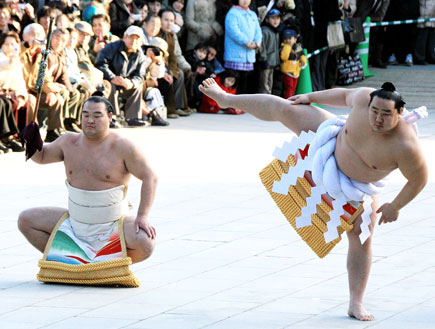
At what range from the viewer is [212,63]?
39.1 ft

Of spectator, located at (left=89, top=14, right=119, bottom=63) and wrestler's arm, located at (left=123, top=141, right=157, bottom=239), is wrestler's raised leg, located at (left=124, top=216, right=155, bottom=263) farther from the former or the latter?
spectator, located at (left=89, top=14, right=119, bottom=63)

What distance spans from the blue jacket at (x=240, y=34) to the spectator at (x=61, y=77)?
2803 millimetres

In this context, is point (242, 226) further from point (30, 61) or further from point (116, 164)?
point (30, 61)

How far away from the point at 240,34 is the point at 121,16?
1527mm

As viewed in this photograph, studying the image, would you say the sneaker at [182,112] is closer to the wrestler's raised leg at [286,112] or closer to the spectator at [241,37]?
the spectator at [241,37]

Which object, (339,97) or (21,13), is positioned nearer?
(339,97)

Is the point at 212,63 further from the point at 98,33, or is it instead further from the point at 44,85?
the point at 44,85

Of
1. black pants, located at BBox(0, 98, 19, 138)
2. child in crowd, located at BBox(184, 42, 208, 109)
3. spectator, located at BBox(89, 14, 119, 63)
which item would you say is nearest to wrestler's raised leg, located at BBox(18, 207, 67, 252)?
black pants, located at BBox(0, 98, 19, 138)

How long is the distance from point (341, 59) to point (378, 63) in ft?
3.75

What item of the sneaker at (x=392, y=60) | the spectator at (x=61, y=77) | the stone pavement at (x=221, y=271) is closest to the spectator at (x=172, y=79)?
the spectator at (x=61, y=77)

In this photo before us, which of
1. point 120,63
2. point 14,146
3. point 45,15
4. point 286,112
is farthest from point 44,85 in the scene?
point 286,112

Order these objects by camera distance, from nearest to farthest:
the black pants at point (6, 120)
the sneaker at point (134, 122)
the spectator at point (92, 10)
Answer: the black pants at point (6, 120)
the spectator at point (92, 10)
the sneaker at point (134, 122)

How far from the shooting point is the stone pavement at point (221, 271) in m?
4.28

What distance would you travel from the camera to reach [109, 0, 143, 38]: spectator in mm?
11109
